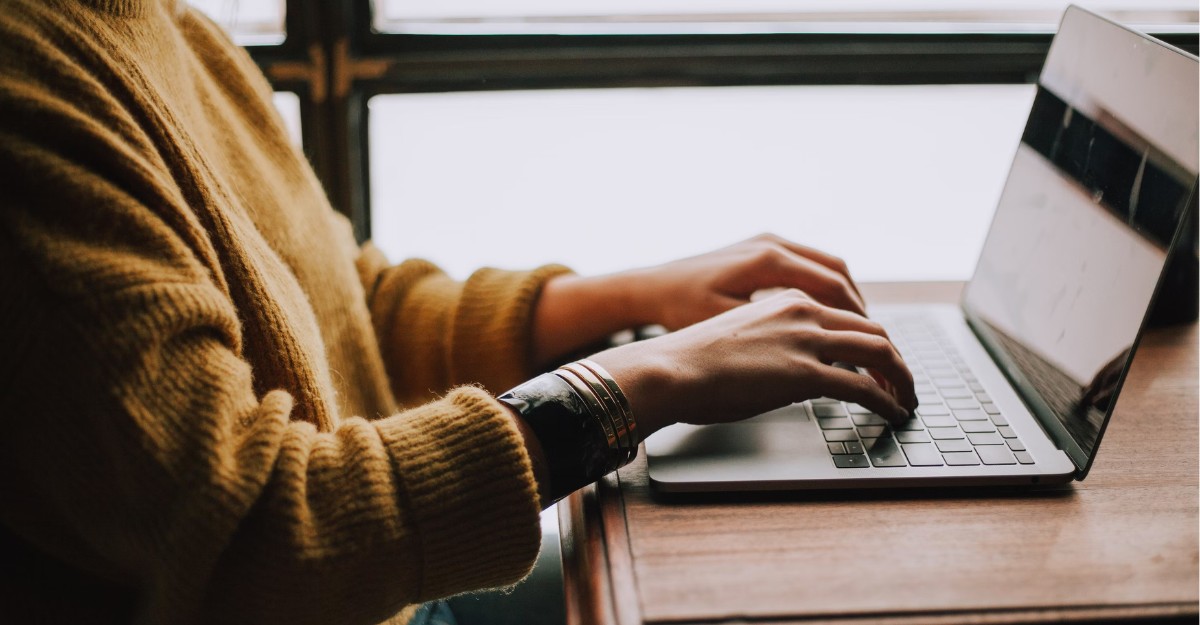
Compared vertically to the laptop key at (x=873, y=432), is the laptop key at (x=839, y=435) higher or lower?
lower

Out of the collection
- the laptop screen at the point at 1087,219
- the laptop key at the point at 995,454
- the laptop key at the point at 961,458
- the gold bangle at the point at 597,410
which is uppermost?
the laptop screen at the point at 1087,219

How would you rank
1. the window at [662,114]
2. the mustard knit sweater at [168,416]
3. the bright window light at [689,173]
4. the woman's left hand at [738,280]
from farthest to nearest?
the bright window light at [689,173] → the window at [662,114] → the woman's left hand at [738,280] → the mustard knit sweater at [168,416]

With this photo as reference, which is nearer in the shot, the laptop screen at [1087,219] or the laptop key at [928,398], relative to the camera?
the laptop screen at [1087,219]

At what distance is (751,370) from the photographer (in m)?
0.66

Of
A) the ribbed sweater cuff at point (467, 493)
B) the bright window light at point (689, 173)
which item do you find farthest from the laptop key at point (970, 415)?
the bright window light at point (689, 173)

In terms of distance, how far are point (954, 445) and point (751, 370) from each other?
16cm

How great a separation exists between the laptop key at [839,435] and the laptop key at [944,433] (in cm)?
6

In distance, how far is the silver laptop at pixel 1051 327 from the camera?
622 mm

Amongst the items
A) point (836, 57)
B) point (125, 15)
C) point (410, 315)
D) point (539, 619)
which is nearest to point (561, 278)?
point (410, 315)

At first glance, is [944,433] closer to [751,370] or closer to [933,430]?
[933,430]

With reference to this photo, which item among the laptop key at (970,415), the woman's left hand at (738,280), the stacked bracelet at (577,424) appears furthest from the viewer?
the woman's left hand at (738,280)

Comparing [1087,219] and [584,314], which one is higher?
[1087,219]

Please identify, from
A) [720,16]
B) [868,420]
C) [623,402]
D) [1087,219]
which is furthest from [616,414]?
[720,16]

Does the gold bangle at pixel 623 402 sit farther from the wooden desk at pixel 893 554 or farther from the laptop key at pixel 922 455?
the laptop key at pixel 922 455
